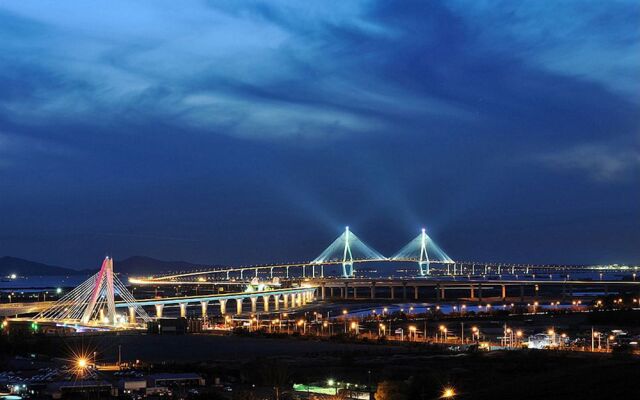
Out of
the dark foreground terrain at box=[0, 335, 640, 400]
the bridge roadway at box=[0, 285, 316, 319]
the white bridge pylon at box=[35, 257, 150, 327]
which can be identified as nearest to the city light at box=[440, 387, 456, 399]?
the dark foreground terrain at box=[0, 335, 640, 400]

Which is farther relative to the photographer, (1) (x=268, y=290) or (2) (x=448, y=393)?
(1) (x=268, y=290)

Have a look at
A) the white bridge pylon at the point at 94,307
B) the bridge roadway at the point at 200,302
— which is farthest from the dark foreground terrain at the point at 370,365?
the bridge roadway at the point at 200,302

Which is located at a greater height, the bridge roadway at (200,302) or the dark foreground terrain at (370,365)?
the bridge roadway at (200,302)

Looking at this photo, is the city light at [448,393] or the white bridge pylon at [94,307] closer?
the city light at [448,393]

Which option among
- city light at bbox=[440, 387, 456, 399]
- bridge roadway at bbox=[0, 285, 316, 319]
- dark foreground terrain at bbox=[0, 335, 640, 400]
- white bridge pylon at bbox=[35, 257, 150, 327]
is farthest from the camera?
bridge roadway at bbox=[0, 285, 316, 319]

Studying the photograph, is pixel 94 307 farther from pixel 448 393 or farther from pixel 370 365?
pixel 448 393

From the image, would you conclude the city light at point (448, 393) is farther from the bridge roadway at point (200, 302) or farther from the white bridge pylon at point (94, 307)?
the bridge roadway at point (200, 302)

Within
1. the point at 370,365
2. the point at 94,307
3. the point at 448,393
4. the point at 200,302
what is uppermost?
the point at 200,302

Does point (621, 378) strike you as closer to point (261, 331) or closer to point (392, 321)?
point (261, 331)

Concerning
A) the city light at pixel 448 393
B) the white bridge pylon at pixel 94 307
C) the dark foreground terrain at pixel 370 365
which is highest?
the white bridge pylon at pixel 94 307

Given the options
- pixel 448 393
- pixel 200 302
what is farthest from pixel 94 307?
pixel 448 393

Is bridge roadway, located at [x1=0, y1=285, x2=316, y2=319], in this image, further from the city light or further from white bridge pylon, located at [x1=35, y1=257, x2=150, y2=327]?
the city light
